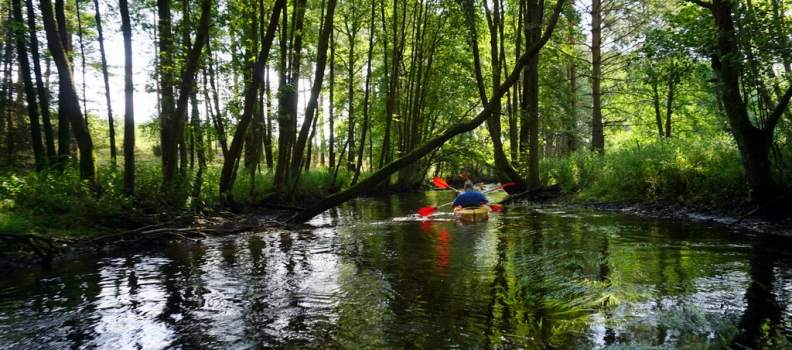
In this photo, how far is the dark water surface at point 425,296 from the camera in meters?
3.75

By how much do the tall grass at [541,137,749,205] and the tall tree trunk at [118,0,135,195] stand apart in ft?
45.5

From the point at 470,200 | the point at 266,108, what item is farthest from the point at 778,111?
the point at 266,108

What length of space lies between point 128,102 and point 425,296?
870cm

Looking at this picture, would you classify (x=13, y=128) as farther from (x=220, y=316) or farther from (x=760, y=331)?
(x=760, y=331)

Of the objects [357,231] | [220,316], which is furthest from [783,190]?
[220,316]

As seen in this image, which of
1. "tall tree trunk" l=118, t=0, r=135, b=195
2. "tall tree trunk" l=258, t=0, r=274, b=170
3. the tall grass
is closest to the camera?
"tall tree trunk" l=118, t=0, r=135, b=195

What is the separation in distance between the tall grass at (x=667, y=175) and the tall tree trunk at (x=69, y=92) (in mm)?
14553

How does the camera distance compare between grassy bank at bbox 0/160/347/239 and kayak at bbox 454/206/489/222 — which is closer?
grassy bank at bbox 0/160/347/239

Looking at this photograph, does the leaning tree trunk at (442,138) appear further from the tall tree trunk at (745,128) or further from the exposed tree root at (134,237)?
the tall tree trunk at (745,128)

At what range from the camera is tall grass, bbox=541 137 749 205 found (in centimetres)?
1015

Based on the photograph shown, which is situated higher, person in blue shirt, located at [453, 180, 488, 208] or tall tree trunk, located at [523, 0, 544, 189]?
tall tree trunk, located at [523, 0, 544, 189]

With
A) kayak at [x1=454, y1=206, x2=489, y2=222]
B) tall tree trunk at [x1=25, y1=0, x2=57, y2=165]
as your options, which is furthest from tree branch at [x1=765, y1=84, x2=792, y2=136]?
tall tree trunk at [x1=25, y1=0, x2=57, y2=165]

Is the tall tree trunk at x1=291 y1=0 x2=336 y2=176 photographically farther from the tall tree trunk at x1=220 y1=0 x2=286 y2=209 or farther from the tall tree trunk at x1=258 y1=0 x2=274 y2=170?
the tall tree trunk at x1=258 y1=0 x2=274 y2=170

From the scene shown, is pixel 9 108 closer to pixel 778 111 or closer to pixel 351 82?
pixel 351 82
